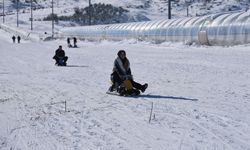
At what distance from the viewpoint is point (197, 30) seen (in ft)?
122

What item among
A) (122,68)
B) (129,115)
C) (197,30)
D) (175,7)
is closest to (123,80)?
(122,68)

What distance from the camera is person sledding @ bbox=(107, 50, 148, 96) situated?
466 inches

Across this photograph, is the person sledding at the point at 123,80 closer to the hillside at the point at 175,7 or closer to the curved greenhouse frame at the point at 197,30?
the curved greenhouse frame at the point at 197,30

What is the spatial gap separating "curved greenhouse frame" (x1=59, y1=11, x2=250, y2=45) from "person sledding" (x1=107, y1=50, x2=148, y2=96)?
68.4ft

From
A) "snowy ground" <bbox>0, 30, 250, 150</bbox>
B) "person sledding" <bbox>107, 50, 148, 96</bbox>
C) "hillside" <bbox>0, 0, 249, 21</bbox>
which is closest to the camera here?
"snowy ground" <bbox>0, 30, 250, 150</bbox>

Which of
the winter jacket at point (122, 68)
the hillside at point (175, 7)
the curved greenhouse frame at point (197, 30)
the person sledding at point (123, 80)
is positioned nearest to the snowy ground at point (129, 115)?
the person sledding at point (123, 80)

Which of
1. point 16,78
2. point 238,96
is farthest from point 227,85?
point 16,78

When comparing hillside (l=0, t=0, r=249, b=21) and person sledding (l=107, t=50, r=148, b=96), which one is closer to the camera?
person sledding (l=107, t=50, r=148, b=96)

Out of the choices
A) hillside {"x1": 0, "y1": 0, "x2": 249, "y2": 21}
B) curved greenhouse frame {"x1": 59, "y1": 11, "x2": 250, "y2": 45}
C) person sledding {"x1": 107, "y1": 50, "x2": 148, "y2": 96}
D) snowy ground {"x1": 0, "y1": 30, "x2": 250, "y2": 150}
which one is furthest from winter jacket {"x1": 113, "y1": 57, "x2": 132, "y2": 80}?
hillside {"x1": 0, "y1": 0, "x2": 249, "y2": 21}

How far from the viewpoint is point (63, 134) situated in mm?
7562

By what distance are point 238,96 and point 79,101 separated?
398 cm

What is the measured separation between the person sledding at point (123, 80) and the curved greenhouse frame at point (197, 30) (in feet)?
68.4

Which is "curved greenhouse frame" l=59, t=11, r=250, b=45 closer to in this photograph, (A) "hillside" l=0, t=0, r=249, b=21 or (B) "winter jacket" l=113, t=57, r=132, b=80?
(B) "winter jacket" l=113, t=57, r=132, b=80

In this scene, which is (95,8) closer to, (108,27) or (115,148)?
(108,27)
